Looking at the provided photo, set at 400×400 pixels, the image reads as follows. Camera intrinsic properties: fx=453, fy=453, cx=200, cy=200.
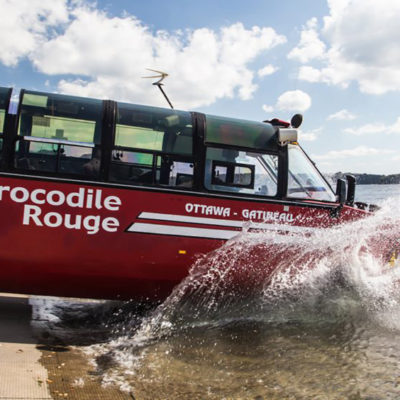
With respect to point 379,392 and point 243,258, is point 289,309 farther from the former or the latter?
point 379,392

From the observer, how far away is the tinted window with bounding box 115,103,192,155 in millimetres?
5617

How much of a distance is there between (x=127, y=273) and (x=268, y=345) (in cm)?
196

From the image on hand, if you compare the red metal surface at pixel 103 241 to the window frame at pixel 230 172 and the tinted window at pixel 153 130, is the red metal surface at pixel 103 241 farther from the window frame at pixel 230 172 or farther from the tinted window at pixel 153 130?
the tinted window at pixel 153 130

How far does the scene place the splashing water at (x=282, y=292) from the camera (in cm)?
575

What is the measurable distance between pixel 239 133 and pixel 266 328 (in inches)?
105

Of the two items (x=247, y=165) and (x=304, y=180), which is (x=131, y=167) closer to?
(x=247, y=165)

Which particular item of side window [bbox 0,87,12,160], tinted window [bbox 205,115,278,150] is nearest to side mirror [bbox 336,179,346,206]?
tinted window [bbox 205,115,278,150]

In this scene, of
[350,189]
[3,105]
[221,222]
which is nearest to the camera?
[3,105]

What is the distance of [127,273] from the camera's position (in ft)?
18.5

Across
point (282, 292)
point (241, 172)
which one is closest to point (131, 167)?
point (241, 172)

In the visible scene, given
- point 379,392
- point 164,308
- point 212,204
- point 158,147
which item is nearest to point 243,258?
point 212,204

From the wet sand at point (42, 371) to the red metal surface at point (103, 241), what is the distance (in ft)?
2.01

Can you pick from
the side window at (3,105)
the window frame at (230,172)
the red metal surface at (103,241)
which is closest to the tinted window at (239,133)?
the window frame at (230,172)

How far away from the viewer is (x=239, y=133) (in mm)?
5992
